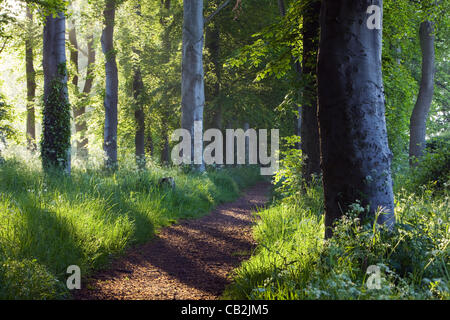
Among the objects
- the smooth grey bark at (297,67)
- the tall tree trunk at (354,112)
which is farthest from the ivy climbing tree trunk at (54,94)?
the tall tree trunk at (354,112)

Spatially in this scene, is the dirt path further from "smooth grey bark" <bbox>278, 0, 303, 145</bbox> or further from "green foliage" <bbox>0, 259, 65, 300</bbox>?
"smooth grey bark" <bbox>278, 0, 303, 145</bbox>

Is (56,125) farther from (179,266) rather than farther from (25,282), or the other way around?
(25,282)

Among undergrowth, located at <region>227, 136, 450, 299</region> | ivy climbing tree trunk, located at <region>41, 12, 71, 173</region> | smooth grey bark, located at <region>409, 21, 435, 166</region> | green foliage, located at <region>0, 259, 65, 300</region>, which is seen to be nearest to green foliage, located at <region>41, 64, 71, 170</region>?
ivy climbing tree trunk, located at <region>41, 12, 71, 173</region>

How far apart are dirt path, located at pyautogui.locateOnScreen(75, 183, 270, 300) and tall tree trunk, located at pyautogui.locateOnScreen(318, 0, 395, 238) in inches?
80.0

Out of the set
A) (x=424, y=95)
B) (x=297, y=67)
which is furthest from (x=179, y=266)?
(x=424, y=95)

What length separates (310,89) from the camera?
Answer: 7.41 metres

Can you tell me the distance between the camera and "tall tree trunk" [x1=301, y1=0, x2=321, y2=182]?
7.00m

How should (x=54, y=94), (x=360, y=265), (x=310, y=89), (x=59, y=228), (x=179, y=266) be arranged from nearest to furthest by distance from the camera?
(x=360, y=265), (x=59, y=228), (x=179, y=266), (x=310, y=89), (x=54, y=94)

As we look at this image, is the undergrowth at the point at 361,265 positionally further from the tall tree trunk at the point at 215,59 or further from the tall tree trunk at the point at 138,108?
the tall tree trunk at the point at 138,108

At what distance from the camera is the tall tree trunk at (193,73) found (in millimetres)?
13562

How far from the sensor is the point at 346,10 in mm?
3928

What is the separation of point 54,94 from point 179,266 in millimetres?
7339

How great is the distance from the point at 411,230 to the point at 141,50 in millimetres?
17983

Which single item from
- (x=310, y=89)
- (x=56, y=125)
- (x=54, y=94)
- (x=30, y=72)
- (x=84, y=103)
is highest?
(x=30, y=72)
